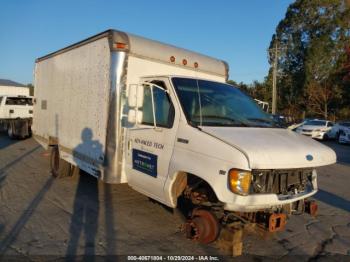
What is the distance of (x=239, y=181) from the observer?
13.6ft

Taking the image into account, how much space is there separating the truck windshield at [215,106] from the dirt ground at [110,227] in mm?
1646

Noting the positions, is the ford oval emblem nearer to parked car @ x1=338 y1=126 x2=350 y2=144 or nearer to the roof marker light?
the roof marker light

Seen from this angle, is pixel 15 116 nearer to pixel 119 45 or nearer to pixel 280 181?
pixel 119 45

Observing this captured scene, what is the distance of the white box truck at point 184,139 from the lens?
4.25 m

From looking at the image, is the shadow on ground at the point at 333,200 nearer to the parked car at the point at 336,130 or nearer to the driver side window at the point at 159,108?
the driver side window at the point at 159,108

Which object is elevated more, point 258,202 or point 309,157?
point 309,157

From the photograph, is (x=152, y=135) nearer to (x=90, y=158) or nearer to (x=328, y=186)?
(x=90, y=158)

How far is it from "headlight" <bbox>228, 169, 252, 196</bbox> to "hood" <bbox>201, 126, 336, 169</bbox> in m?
0.18

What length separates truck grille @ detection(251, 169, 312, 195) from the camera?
13.9 feet

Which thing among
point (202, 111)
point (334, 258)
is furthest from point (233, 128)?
point (334, 258)

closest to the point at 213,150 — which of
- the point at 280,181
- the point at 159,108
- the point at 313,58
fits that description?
the point at 280,181

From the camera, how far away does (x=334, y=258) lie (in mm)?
4902

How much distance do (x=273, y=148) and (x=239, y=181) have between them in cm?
56

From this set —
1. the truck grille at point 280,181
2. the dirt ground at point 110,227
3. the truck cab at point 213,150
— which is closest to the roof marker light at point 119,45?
the truck cab at point 213,150
